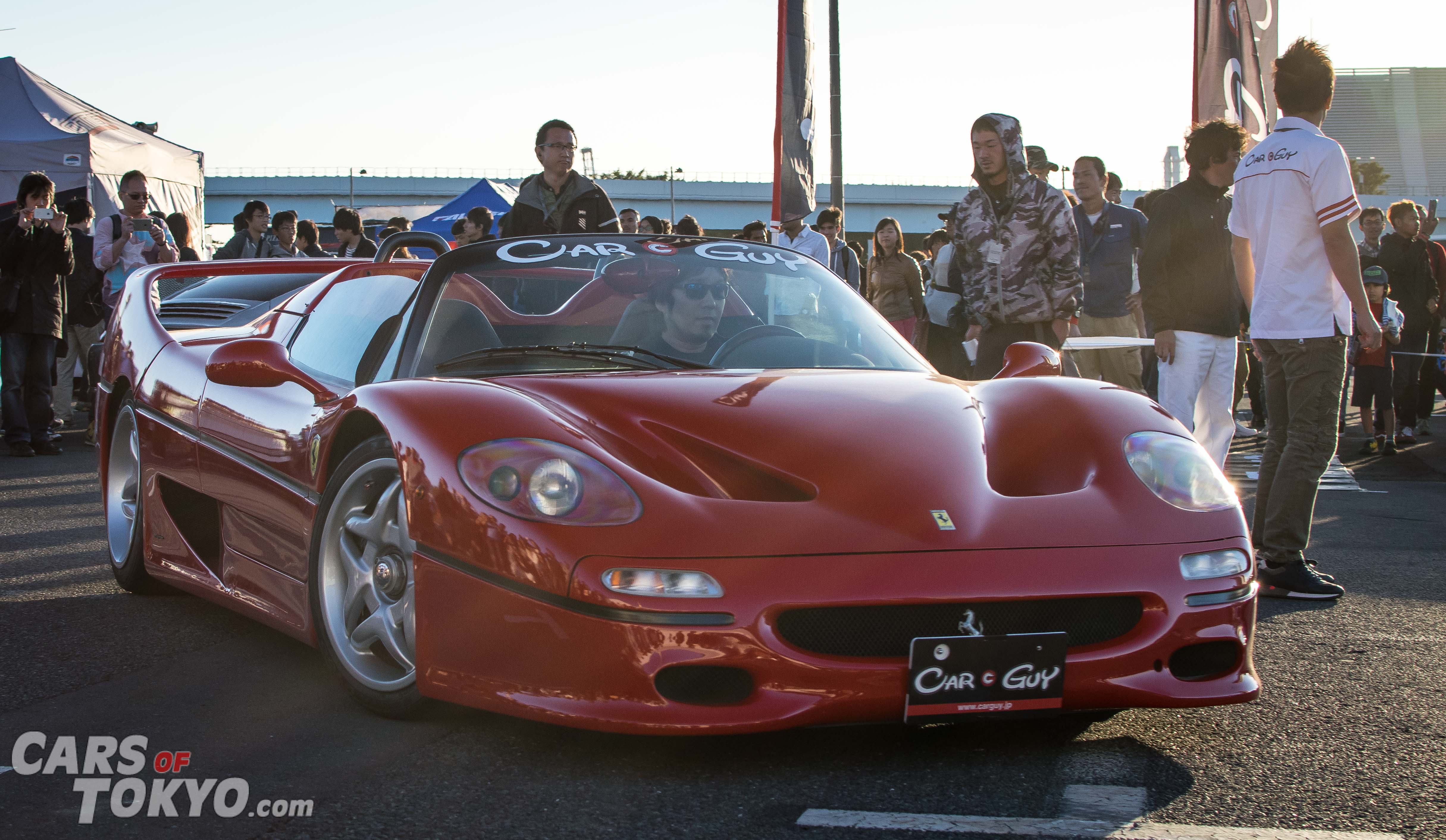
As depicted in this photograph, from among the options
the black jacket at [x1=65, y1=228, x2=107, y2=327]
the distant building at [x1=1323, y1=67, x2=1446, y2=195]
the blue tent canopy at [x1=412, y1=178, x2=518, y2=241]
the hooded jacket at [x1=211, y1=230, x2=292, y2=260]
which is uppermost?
the distant building at [x1=1323, y1=67, x2=1446, y2=195]

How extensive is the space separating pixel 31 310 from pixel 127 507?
5.40 meters

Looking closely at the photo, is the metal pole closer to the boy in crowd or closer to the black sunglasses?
the boy in crowd

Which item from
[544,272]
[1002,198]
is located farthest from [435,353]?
[1002,198]

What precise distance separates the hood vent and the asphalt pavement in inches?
19.5

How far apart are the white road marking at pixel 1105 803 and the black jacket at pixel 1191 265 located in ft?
12.1

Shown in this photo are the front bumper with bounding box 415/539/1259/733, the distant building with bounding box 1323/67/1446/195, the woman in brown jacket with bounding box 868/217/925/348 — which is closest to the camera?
the front bumper with bounding box 415/539/1259/733

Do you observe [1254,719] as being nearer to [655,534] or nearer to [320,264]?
[655,534]

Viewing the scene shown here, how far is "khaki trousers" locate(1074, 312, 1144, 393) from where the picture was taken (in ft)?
27.3

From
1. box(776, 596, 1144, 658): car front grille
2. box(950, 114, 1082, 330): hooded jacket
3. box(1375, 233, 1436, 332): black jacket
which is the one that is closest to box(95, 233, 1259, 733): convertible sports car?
box(776, 596, 1144, 658): car front grille

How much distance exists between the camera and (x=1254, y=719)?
2975 mm

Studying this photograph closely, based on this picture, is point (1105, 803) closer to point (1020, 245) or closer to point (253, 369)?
point (253, 369)

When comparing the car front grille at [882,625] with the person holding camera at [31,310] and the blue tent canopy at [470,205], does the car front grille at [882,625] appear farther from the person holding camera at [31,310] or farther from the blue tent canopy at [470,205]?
the blue tent canopy at [470,205]

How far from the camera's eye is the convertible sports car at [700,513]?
2.47m

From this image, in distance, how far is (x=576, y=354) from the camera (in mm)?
3430
